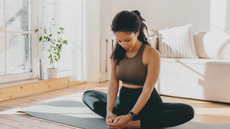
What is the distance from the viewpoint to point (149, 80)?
150 centimetres

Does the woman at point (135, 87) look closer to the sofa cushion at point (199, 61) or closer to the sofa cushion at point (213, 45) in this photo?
the sofa cushion at point (199, 61)

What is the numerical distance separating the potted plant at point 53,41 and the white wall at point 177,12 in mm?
886

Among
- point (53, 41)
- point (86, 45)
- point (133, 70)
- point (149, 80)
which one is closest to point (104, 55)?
point (86, 45)

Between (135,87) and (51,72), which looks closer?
(135,87)

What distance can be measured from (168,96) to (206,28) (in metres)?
1.28

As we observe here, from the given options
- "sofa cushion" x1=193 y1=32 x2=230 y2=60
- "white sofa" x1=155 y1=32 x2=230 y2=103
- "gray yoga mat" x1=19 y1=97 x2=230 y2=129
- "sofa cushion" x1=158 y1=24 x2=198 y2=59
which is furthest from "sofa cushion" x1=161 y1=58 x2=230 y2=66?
"gray yoga mat" x1=19 y1=97 x2=230 y2=129

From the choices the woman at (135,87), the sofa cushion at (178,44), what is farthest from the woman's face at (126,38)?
the sofa cushion at (178,44)

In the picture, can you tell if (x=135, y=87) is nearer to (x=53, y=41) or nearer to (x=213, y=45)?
(x=213, y=45)

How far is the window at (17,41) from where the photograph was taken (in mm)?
2633

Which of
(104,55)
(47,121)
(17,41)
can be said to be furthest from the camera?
(104,55)

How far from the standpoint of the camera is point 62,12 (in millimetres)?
3135

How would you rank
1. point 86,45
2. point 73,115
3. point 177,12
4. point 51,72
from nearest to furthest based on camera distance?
point 73,115
point 51,72
point 86,45
point 177,12

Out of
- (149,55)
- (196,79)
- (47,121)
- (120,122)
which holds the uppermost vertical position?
(149,55)

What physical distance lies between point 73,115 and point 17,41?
1.40 metres
